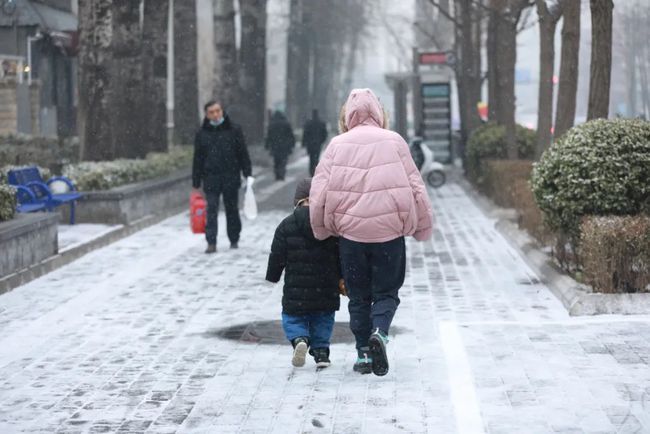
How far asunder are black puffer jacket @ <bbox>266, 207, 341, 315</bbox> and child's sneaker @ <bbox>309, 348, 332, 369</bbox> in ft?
0.96

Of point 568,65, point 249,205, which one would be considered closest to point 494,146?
point 568,65

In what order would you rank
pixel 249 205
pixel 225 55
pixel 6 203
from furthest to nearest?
pixel 225 55 < pixel 249 205 < pixel 6 203

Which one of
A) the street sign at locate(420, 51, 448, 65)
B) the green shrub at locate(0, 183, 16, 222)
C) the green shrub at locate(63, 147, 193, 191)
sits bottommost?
the green shrub at locate(63, 147, 193, 191)

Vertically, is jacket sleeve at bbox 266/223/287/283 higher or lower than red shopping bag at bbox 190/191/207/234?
higher

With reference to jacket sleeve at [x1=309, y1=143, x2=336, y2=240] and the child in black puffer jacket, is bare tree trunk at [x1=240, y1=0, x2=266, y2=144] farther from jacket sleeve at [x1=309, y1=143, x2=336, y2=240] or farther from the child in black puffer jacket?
jacket sleeve at [x1=309, y1=143, x2=336, y2=240]

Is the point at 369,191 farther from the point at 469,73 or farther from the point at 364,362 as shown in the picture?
the point at 469,73

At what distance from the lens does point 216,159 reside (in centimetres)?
1808

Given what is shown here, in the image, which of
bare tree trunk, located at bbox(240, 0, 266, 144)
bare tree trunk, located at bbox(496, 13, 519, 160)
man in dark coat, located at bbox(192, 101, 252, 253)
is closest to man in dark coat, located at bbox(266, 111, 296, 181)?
bare tree trunk, located at bbox(240, 0, 266, 144)

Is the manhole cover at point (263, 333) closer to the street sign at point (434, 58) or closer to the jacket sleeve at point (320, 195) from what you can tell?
the jacket sleeve at point (320, 195)

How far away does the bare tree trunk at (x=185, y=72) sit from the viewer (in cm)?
3509

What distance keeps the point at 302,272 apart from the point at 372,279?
489 millimetres

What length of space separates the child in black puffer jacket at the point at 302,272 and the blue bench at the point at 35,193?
892cm

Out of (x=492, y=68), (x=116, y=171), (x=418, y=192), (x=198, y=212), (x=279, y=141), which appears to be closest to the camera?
(x=418, y=192)

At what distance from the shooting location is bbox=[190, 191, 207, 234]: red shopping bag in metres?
18.9
